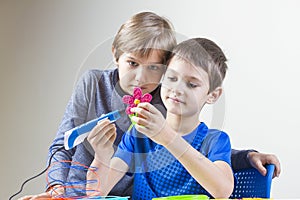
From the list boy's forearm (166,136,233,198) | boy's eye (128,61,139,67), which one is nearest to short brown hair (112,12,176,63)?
boy's eye (128,61,139,67)

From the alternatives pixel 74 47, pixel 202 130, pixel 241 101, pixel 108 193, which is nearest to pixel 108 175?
pixel 108 193

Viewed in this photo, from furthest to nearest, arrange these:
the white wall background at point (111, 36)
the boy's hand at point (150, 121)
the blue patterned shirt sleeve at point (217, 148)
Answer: the white wall background at point (111, 36) → the blue patterned shirt sleeve at point (217, 148) → the boy's hand at point (150, 121)

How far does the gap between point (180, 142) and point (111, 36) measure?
854mm

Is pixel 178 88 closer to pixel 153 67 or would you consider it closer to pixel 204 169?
pixel 153 67

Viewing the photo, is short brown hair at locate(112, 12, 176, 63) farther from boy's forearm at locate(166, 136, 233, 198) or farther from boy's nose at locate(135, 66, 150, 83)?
boy's forearm at locate(166, 136, 233, 198)

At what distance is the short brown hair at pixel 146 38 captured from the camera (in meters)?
0.73

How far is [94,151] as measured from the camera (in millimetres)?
784

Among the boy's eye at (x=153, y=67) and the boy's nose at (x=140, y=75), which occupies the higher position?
the boy's eye at (x=153, y=67)

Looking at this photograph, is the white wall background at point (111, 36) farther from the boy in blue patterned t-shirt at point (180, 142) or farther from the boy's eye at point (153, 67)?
the boy's eye at point (153, 67)

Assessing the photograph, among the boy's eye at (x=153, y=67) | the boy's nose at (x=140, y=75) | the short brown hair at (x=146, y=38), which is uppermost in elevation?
the short brown hair at (x=146, y=38)

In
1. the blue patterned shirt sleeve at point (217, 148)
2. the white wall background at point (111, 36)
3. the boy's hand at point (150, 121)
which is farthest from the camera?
the white wall background at point (111, 36)

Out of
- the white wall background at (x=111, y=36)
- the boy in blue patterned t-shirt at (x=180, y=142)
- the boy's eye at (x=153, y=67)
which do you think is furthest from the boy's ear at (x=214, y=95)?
the white wall background at (x=111, y=36)

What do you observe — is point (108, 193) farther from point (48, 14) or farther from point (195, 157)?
point (48, 14)

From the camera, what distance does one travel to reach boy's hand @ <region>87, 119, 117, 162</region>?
0.75 m
